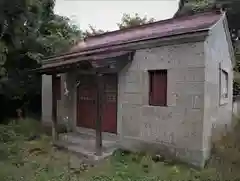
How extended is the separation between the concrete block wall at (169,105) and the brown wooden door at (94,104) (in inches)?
22.5

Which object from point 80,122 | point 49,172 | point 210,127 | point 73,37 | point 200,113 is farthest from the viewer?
point 73,37

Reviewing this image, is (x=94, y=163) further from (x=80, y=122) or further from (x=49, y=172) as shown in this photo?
(x=80, y=122)

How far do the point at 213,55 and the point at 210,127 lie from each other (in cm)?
221

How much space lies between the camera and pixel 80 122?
35.7 ft

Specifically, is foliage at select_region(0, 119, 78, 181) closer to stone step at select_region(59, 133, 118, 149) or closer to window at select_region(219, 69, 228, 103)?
stone step at select_region(59, 133, 118, 149)

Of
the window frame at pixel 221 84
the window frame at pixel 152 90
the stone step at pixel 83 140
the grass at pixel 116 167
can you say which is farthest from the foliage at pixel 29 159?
the window frame at pixel 221 84

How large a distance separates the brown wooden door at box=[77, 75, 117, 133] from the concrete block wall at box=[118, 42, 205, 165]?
0.57 m

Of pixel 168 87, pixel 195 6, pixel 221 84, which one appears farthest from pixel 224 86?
pixel 195 6

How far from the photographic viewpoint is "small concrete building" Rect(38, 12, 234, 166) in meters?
7.11

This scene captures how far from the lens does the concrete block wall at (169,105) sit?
709cm

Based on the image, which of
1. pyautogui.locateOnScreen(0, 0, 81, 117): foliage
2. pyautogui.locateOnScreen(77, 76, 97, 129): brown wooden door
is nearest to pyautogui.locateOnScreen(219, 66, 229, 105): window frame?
pyautogui.locateOnScreen(77, 76, 97, 129): brown wooden door

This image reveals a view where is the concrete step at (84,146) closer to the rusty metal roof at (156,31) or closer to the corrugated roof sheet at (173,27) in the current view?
the rusty metal roof at (156,31)

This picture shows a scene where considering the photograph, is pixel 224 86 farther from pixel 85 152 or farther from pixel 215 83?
pixel 85 152

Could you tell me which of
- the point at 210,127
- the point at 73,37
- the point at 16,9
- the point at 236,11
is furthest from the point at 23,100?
the point at 236,11
